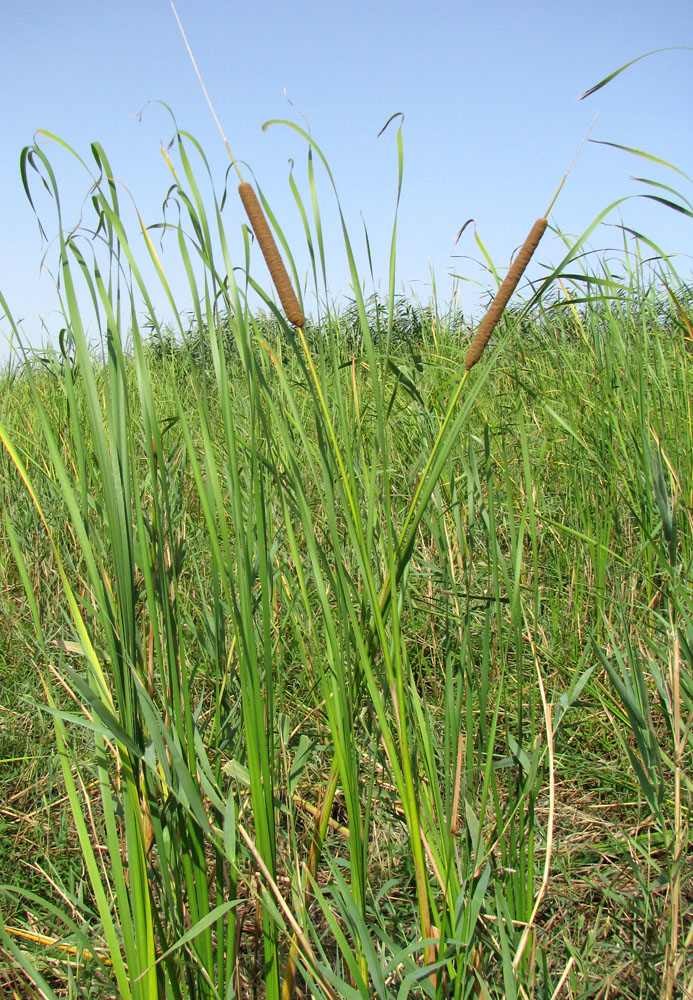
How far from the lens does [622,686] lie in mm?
803

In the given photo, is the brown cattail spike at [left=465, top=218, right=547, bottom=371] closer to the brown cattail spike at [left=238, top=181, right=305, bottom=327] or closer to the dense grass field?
the dense grass field

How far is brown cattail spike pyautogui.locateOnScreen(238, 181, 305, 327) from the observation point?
2.12 ft

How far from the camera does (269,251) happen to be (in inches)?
25.9

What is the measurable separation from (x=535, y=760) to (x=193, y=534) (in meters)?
1.31

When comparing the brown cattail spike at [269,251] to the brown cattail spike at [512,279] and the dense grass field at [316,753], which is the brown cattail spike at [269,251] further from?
the brown cattail spike at [512,279]

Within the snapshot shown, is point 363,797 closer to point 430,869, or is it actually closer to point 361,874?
point 430,869

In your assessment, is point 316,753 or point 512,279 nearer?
point 512,279

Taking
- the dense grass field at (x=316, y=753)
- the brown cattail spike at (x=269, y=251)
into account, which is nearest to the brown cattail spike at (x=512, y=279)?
the dense grass field at (x=316, y=753)

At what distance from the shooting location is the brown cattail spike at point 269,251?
Answer: 25.4 inches

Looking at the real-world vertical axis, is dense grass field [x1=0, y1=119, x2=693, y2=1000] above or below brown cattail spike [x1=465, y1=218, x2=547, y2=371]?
below

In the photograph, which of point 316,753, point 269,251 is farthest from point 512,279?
point 316,753

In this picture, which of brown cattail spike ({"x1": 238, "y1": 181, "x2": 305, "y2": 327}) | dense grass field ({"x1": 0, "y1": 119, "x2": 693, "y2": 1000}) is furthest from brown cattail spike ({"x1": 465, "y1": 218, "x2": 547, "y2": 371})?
Result: brown cattail spike ({"x1": 238, "y1": 181, "x2": 305, "y2": 327})

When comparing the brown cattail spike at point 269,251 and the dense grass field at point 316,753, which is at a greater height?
the brown cattail spike at point 269,251

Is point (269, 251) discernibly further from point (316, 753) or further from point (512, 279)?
point (316, 753)
